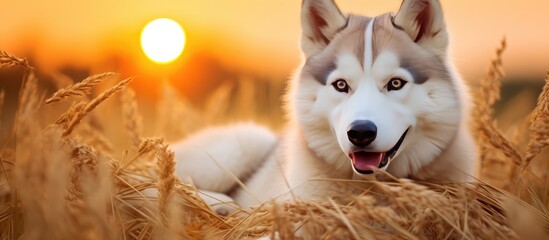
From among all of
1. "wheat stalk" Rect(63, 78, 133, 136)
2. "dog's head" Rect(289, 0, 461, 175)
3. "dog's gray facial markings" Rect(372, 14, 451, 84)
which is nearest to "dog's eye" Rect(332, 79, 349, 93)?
"dog's head" Rect(289, 0, 461, 175)

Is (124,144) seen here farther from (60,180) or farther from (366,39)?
(60,180)

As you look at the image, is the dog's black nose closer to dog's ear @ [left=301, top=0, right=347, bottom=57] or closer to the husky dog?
the husky dog

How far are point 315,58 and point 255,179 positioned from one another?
115 centimetres

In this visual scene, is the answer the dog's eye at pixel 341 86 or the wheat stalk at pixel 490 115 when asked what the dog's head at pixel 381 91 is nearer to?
the dog's eye at pixel 341 86

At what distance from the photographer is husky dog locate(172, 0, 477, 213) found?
9.47 feet

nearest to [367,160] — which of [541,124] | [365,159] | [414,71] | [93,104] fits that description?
[365,159]

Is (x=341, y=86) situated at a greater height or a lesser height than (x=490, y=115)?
greater

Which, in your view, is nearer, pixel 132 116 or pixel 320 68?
pixel 320 68

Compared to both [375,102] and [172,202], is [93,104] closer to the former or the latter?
[172,202]

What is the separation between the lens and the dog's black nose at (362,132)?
9.02 feet

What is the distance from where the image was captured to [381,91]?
2.97m

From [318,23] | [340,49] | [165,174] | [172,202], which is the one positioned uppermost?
[318,23]

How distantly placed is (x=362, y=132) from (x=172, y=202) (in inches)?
34.0

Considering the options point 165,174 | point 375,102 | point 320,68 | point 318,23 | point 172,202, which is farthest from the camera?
point 318,23
